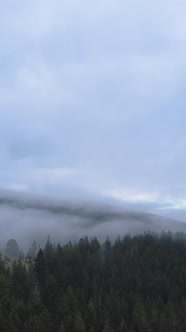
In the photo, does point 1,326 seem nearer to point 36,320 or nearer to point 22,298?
point 36,320

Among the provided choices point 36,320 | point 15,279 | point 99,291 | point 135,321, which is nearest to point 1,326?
point 36,320

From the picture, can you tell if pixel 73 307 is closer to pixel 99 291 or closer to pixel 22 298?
pixel 22 298

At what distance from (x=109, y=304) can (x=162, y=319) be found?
29.5 metres

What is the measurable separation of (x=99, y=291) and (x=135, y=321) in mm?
49028

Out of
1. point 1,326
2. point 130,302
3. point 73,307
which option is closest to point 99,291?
point 130,302

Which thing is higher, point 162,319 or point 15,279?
point 15,279

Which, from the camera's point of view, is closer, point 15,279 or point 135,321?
point 135,321

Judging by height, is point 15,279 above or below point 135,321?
above

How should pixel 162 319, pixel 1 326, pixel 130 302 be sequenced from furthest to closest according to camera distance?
pixel 130 302 < pixel 162 319 < pixel 1 326

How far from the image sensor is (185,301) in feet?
636

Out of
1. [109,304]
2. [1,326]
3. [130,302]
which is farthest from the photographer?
[130,302]

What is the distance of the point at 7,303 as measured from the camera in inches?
6255

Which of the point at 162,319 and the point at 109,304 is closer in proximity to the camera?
the point at 162,319

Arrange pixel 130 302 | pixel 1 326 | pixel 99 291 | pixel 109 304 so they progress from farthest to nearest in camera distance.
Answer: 1. pixel 99 291
2. pixel 130 302
3. pixel 109 304
4. pixel 1 326
